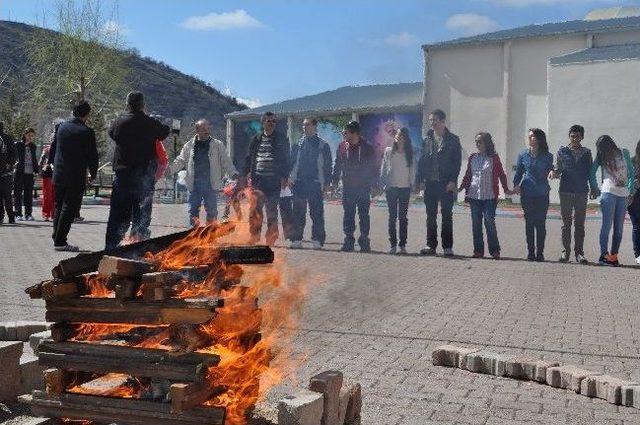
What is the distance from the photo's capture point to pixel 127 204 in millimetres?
10930

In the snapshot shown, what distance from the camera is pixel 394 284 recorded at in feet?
33.9

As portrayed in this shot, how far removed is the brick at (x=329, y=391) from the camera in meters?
3.94

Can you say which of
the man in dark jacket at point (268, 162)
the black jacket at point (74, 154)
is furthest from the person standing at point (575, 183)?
the black jacket at point (74, 154)

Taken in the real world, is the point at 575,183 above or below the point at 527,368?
above

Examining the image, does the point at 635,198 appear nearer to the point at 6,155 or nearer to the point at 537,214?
the point at 537,214

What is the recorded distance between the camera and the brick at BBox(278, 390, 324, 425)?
11.9ft

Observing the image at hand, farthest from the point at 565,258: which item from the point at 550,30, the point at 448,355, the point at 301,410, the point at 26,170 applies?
the point at 550,30

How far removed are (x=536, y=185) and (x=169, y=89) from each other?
13646cm

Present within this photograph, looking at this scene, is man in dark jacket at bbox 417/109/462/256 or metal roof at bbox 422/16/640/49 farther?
metal roof at bbox 422/16/640/49

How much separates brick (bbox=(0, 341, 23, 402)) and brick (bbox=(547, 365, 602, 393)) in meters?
3.22

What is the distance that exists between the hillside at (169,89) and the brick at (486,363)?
122 metres

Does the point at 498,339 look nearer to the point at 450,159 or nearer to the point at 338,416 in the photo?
the point at 338,416

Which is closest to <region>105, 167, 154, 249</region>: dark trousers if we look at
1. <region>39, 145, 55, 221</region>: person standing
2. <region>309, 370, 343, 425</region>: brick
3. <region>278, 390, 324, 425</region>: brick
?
<region>39, 145, 55, 221</region>: person standing

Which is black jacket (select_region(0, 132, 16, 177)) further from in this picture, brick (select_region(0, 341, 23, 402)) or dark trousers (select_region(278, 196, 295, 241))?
brick (select_region(0, 341, 23, 402))
